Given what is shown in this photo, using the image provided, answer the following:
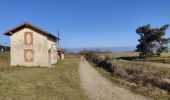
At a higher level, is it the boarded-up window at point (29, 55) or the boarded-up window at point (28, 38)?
the boarded-up window at point (28, 38)

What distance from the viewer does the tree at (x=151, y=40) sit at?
70.4 meters

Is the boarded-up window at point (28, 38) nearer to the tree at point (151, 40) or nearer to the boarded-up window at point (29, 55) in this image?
the boarded-up window at point (29, 55)

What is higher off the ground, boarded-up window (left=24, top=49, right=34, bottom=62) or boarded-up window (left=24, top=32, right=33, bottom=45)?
boarded-up window (left=24, top=32, right=33, bottom=45)

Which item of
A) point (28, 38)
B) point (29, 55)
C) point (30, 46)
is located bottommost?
point (29, 55)

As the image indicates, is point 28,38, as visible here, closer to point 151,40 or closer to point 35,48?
point 35,48

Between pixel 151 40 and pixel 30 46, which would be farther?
pixel 151 40

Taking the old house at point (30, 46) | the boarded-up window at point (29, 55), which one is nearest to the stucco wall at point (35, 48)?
the old house at point (30, 46)

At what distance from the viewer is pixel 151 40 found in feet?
235

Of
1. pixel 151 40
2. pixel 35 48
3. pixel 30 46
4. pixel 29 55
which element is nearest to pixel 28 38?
pixel 30 46

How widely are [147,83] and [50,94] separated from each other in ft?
22.5

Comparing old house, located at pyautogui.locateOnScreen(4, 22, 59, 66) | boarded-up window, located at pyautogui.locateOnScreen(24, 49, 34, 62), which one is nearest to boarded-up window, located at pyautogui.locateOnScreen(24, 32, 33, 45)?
old house, located at pyautogui.locateOnScreen(4, 22, 59, 66)

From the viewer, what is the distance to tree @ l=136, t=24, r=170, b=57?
70375mm

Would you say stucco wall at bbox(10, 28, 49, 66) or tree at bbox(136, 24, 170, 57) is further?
tree at bbox(136, 24, 170, 57)

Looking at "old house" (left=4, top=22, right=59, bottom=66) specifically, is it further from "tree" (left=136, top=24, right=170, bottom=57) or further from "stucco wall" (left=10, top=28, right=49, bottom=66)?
"tree" (left=136, top=24, right=170, bottom=57)
